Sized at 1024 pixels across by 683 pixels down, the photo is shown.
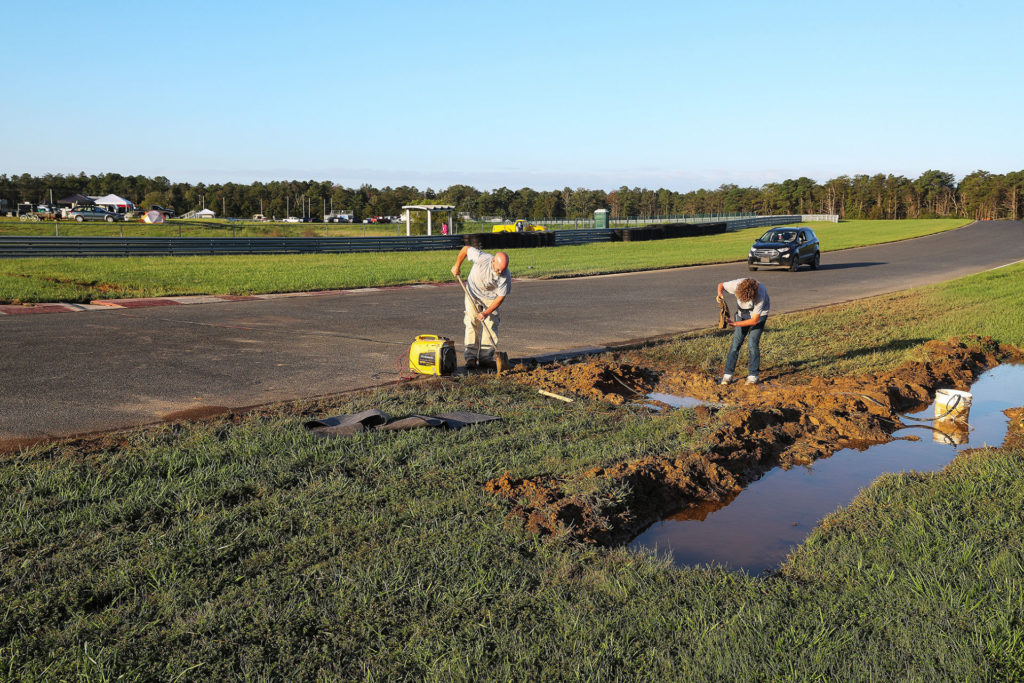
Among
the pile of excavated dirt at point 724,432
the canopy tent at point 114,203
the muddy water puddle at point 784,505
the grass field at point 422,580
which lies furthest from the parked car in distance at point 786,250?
the canopy tent at point 114,203

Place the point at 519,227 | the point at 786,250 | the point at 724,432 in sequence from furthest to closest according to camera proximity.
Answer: the point at 519,227, the point at 786,250, the point at 724,432

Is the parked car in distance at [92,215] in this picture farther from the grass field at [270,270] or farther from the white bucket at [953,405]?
the white bucket at [953,405]

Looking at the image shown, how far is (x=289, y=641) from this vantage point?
11.2 feet

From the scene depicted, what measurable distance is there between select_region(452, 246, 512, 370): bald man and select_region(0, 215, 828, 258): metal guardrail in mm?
22724

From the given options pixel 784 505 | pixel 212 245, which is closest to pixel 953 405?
pixel 784 505

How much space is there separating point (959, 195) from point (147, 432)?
168 metres

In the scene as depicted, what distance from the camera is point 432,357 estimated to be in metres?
9.02

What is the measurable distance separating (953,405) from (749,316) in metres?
2.34

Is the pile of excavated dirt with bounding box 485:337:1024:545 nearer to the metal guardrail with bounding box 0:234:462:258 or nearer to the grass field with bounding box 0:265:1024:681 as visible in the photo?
the grass field with bounding box 0:265:1024:681

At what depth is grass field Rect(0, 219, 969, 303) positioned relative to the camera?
1800cm

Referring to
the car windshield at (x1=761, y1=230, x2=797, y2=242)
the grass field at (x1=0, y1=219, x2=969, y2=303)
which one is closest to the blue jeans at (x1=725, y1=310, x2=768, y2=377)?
the grass field at (x1=0, y1=219, x2=969, y2=303)

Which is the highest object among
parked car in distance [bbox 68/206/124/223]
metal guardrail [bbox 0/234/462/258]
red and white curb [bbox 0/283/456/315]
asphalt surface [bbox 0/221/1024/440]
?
parked car in distance [bbox 68/206/124/223]

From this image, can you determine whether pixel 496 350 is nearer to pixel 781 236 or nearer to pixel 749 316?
pixel 749 316

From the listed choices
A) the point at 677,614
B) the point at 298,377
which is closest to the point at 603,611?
the point at 677,614
